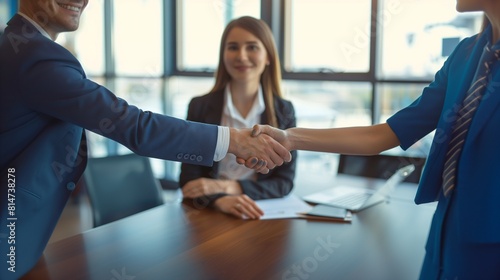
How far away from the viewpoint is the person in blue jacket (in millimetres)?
950

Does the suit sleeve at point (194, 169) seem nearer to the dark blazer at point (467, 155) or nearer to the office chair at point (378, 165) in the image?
the office chair at point (378, 165)

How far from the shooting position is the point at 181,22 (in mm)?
5125

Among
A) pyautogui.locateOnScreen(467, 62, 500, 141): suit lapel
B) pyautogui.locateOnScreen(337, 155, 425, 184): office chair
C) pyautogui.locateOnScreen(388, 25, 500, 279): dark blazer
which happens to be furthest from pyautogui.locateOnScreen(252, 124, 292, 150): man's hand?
pyautogui.locateOnScreen(337, 155, 425, 184): office chair

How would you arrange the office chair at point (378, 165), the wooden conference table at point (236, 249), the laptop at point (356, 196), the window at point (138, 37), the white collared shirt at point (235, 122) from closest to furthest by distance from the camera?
the wooden conference table at point (236, 249) < the laptop at point (356, 196) < the white collared shirt at point (235, 122) < the office chair at point (378, 165) < the window at point (138, 37)

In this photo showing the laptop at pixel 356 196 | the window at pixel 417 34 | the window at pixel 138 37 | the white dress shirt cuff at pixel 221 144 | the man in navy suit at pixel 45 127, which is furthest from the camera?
the window at pixel 138 37

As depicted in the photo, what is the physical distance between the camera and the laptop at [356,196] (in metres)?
2.03

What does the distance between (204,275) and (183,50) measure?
4141 millimetres

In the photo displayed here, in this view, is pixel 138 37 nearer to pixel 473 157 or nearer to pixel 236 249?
pixel 236 249

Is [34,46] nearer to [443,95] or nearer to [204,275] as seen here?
[204,275]

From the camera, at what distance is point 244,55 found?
7.87 feet

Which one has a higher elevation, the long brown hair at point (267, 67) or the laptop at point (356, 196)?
the long brown hair at point (267, 67)

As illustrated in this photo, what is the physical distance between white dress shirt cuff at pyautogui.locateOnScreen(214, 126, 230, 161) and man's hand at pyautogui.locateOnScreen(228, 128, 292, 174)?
0.10m

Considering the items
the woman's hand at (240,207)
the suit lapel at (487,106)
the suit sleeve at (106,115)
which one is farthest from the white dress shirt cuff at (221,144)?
the suit lapel at (487,106)

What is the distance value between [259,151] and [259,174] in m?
0.64
